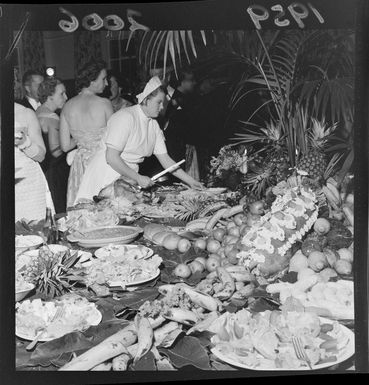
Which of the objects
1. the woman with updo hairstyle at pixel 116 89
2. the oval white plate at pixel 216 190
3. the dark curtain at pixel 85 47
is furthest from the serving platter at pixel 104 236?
the dark curtain at pixel 85 47

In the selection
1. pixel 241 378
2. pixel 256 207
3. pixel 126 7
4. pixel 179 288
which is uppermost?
pixel 126 7

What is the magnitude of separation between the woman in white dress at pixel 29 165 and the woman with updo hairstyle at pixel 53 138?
2cm

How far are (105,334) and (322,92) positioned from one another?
0.96 metres

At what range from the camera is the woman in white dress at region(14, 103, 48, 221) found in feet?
8.64

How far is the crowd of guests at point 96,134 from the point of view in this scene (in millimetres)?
2621

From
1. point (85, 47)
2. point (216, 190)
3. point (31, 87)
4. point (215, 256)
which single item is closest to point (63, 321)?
point (215, 256)

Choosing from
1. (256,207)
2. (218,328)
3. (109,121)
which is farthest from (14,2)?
(218,328)

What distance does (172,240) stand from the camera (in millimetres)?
2631

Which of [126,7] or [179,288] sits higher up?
[126,7]

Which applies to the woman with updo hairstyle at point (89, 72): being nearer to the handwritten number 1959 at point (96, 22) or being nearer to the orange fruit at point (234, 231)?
the handwritten number 1959 at point (96, 22)

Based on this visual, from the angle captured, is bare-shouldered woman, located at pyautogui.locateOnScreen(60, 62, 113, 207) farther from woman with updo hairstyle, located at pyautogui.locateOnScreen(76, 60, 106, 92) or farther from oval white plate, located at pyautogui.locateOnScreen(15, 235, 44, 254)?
oval white plate, located at pyautogui.locateOnScreen(15, 235, 44, 254)

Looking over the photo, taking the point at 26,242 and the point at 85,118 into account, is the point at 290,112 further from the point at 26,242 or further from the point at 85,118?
the point at 26,242

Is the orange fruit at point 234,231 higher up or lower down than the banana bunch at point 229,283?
higher up

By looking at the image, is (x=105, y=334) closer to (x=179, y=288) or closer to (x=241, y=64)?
(x=179, y=288)
